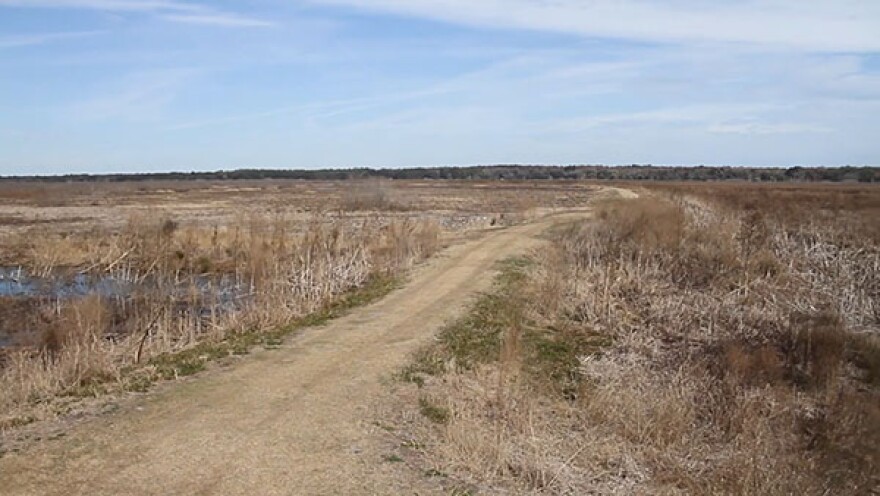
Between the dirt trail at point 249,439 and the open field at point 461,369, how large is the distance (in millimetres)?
34

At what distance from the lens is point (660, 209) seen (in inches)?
1340

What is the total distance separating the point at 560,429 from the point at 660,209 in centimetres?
2384

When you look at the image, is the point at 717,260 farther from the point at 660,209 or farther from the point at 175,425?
the point at 175,425

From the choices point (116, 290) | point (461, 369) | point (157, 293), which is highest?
point (157, 293)

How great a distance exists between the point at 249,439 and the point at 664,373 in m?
8.60

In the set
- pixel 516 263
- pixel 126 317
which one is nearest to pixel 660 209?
pixel 516 263

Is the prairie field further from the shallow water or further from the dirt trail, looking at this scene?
the dirt trail

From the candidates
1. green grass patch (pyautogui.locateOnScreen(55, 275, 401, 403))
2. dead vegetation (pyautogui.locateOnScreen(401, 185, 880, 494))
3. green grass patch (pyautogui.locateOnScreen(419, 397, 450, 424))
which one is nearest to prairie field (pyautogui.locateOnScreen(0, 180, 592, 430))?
green grass patch (pyautogui.locateOnScreen(55, 275, 401, 403))

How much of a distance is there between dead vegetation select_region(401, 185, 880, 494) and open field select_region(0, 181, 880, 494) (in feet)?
0.18

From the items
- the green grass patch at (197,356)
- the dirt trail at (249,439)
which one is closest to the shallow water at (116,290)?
the green grass patch at (197,356)

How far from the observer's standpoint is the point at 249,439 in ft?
30.0

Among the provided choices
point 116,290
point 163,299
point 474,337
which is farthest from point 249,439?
point 116,290

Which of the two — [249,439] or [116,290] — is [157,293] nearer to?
[116,290]

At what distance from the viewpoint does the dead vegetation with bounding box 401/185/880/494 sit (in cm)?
985
